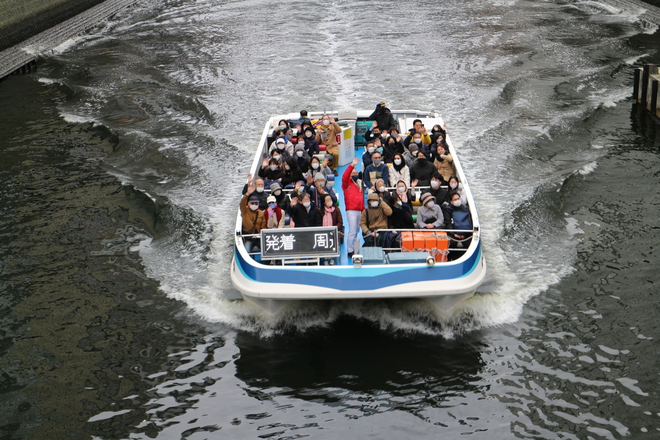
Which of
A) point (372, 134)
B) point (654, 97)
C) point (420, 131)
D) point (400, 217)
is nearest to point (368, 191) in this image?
point (400, 217)

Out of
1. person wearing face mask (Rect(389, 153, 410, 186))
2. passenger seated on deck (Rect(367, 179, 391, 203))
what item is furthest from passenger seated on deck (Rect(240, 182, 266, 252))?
person wearing face mask (Rect(389, 153, 410, 186))

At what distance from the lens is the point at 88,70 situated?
37156 millimetres

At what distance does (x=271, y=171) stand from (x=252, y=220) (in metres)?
3.02

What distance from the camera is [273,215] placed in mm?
14938

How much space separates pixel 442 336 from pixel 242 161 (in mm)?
12208

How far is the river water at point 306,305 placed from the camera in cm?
1245

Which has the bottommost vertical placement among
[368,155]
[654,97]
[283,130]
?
[654,97]

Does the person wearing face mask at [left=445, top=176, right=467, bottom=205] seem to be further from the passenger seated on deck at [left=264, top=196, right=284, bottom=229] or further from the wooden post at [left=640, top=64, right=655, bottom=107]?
the wooden post at [left=640, top=64, right=655, bottom=107]

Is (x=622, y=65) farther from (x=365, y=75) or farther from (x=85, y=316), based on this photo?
(x=85, y=316)

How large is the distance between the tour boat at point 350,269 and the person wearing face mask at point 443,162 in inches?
144

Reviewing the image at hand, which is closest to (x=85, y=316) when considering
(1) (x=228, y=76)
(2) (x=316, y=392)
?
(2) (x=316, y=392)

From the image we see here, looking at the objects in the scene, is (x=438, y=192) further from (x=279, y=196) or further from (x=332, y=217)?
(x=279, y=196)

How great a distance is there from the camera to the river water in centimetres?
1245

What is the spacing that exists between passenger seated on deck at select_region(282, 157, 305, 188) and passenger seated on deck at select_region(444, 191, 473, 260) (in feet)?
13.1
